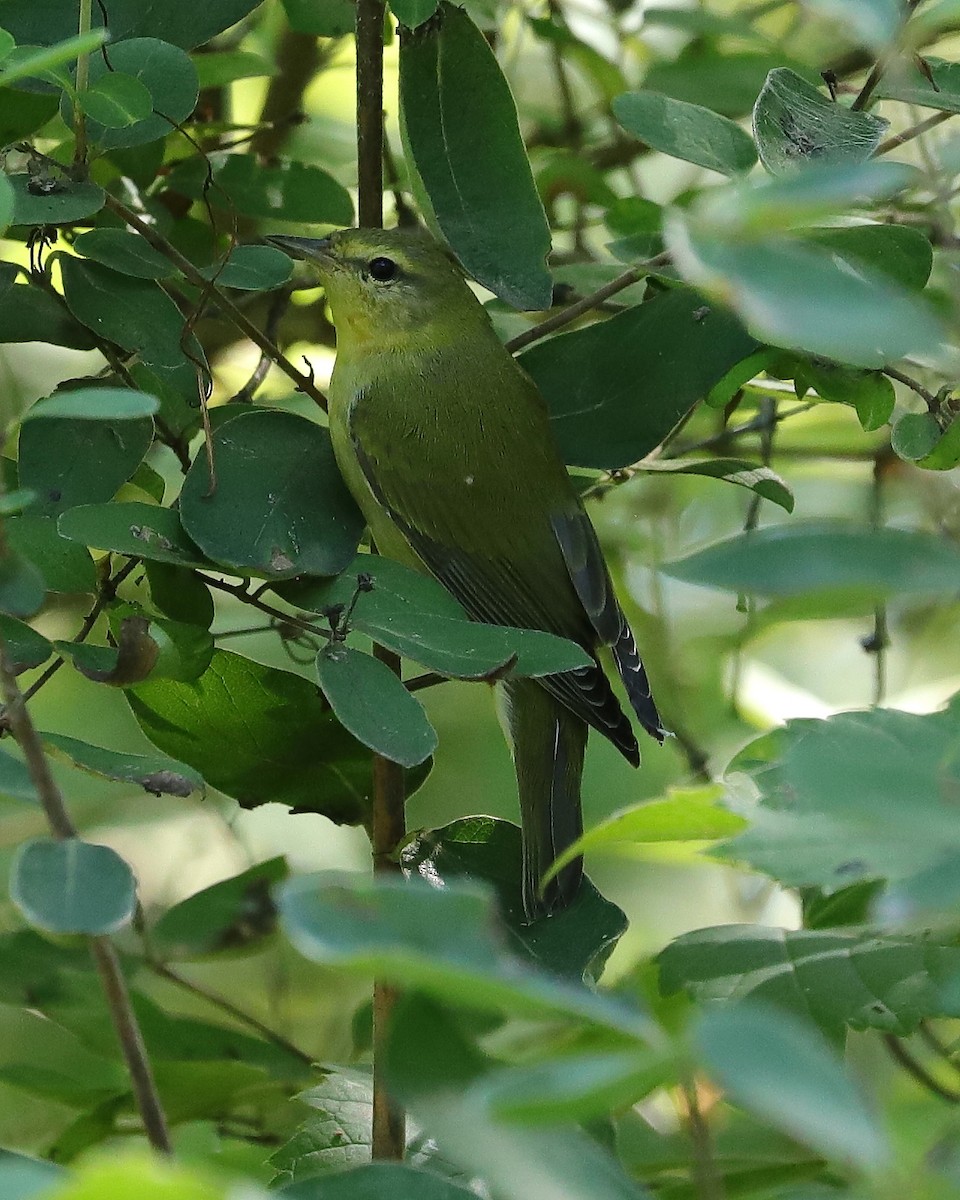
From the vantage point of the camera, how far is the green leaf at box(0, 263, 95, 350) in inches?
61.4

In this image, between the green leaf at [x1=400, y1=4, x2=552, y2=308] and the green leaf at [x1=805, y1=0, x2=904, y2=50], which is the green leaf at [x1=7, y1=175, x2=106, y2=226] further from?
the green leaf at [x1=805, y1=0, x2=904, y2=50]

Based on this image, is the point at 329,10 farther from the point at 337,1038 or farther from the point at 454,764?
the point at 337,1038

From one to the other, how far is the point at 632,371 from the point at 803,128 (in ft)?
1.22

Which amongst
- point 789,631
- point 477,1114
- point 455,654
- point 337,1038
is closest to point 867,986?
point 455,654

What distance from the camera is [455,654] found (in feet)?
4.03

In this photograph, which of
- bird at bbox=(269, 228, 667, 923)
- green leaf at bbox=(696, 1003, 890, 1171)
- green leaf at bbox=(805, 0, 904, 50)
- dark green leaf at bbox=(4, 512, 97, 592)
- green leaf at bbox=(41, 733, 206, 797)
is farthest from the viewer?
bird at bbox=(269, 228, 667, 923)

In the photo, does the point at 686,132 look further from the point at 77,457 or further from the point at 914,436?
the point at 77,457

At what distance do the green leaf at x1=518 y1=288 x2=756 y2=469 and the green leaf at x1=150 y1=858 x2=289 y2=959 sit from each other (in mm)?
701

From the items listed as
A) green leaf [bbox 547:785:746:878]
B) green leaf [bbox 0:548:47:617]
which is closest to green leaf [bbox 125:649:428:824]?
green leaf [bbox 0:548:47:617]

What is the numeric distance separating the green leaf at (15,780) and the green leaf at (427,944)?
0.36m

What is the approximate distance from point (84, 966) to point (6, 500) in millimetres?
1067

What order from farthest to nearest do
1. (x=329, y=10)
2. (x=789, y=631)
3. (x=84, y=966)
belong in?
(x=789, y=631)
(x=329, y=10)
(x=84, y=966)

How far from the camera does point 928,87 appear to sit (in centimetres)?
157

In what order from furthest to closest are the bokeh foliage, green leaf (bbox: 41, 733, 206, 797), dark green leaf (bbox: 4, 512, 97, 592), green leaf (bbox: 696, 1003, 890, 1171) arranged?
dark green leaf (bbox: 4, 512, 97, 592)
green leaf (bbox: 41, 733, 206, 797)
the bokeh foliage
green leaf (bbox: 696, 1003, 890, 1171)
